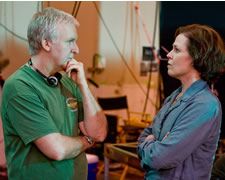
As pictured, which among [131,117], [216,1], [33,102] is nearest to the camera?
[33,102]

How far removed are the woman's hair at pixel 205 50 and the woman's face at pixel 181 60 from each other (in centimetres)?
2

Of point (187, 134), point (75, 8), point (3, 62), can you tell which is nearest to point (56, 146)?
point (187, 134)

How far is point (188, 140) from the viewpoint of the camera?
5.24 ft

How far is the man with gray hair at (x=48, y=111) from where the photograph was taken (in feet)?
5.13

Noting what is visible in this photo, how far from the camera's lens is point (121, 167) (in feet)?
17.1

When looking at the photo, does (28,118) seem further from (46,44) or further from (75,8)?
(75,8)

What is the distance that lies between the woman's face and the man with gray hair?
1.30 ft

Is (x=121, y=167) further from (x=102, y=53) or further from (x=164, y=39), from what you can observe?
(x=164, y=39)

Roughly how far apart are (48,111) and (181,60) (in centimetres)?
62

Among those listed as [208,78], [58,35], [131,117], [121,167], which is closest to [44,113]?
[58,35]

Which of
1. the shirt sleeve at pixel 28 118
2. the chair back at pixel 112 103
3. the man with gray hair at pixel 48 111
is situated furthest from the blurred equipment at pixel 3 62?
the shirt sleeve at pixel 28 118

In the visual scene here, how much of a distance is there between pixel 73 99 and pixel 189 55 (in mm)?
553

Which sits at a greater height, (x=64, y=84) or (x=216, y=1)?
(x=216, y=1)

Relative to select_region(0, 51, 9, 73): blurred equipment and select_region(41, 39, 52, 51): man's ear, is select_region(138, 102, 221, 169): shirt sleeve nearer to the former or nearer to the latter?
select_region(41, 39, 52, 51): man's ear
